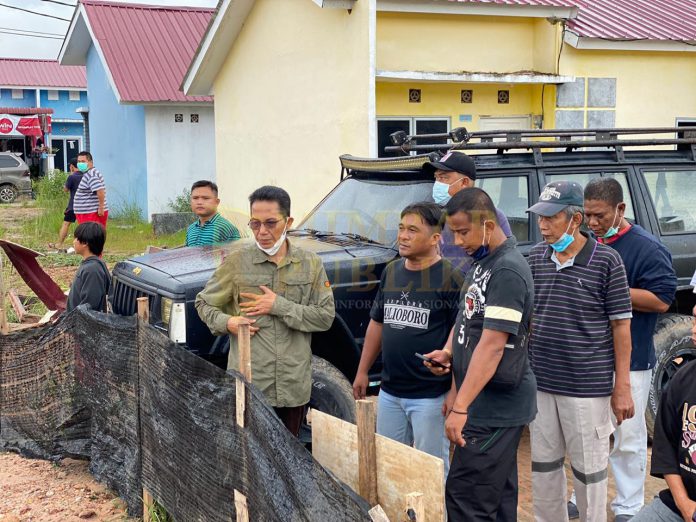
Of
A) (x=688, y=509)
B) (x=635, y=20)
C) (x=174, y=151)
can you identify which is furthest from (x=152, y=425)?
(x=174, y=151)

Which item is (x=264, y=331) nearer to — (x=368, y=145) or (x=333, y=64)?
(x=368, y=145)

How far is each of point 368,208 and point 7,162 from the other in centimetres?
2565

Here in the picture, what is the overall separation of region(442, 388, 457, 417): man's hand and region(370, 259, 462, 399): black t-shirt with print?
0.22ft

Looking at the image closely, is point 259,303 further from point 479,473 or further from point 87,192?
point 87,192

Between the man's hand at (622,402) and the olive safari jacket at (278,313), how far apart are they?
153 centimetres

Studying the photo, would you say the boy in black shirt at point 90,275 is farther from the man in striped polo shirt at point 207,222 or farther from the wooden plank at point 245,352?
the wooden plank at point 245,352

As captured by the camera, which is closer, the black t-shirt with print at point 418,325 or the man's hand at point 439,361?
the man's hand at point 439,361

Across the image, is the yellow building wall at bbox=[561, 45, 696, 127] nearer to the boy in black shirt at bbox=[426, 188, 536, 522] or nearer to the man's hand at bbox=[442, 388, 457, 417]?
the man's hand at bbox=[442, 388, 457, 417]

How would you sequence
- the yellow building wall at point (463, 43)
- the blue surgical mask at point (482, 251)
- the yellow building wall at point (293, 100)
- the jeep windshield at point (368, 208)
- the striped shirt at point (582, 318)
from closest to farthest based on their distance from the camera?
the blue surgical mask at point (482, 251) < the striped shirt at point (582, 318) < the jeep windshield at point (368, 208) < the yellow building wall at point (293, 100) < the yellow building wall at point (463, 43)

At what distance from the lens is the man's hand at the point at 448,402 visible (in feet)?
13.6

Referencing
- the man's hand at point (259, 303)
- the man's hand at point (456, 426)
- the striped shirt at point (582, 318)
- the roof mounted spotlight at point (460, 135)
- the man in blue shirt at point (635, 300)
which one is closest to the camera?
the man's hand at point (456, 426)

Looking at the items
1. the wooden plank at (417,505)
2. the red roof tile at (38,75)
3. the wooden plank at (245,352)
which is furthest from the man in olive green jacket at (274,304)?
the red roof tile at (38,75)

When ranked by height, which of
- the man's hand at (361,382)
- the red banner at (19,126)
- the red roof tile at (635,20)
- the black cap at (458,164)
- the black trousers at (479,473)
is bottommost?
the black trousers at (479,473)

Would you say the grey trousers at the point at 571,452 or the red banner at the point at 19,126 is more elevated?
the red banner at the point at 19,126
